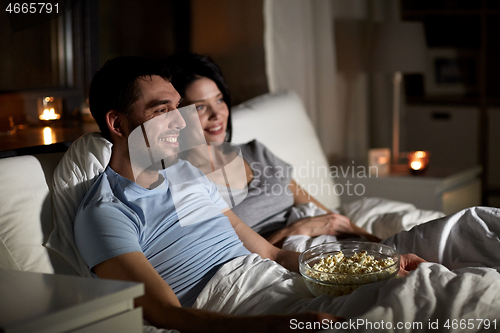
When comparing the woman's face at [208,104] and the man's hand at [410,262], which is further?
the woman's face at [208,104]

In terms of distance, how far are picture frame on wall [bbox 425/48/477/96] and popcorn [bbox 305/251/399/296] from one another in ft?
8.66

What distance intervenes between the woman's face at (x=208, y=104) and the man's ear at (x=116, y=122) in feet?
1.47

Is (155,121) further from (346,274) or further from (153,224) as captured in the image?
(346,274)

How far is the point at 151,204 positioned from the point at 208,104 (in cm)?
57

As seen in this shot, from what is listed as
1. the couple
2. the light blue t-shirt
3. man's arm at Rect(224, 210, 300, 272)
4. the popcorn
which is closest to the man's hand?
the couple

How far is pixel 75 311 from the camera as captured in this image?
0.78 metres

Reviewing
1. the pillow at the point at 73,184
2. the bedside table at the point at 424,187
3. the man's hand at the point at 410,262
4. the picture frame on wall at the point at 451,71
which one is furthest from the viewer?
the picture frame on wall at the point at 451,71

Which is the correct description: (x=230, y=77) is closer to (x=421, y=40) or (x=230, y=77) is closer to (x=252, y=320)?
(x=421, y=40)

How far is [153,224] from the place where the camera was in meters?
1.26

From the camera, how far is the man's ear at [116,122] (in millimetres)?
1288

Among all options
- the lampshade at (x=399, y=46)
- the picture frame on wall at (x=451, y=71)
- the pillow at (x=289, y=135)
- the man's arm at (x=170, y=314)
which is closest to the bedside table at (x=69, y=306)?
the man's arm at (x=170, y=314)

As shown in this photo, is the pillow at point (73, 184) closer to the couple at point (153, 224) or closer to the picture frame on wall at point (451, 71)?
the couple at point (153, 224)

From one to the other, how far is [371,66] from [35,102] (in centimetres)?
168

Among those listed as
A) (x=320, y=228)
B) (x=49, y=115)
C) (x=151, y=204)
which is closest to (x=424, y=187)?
(x=320, y=228)
